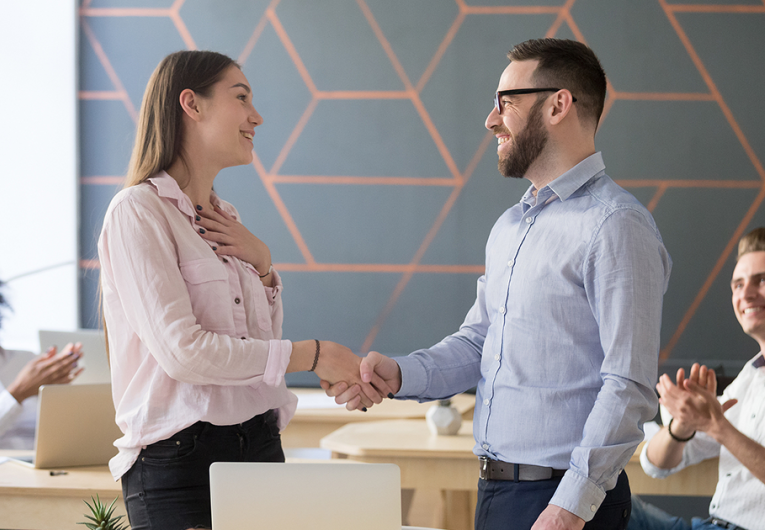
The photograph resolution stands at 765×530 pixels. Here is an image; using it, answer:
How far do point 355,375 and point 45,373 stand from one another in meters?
1.49

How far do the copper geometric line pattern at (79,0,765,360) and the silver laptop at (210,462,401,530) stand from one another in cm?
286

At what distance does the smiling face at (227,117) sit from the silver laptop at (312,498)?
0.80 m

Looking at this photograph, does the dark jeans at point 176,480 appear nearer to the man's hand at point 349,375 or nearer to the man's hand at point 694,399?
the man's hand at point 349,375

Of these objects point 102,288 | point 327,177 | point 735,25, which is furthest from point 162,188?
point 735,25

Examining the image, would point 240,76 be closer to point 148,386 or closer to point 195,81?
point 195,81

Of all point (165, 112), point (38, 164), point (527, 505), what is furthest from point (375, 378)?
point (38, 164)

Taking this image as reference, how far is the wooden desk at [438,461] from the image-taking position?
2396 mm

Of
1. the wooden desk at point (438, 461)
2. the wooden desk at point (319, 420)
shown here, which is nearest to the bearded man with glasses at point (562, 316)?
the wooden desk at point (438, 461)

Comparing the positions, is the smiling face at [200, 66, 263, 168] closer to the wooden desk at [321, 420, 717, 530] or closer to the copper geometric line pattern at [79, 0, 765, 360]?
the wooden desk at [321, 420, 717, 530]

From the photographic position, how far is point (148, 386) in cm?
155

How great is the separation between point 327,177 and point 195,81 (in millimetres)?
2362

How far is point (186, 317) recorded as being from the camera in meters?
1.51

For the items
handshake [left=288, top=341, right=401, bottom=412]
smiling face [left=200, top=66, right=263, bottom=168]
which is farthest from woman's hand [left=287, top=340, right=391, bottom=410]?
smiling face [left=200, top=66, right=263, bottom=168]

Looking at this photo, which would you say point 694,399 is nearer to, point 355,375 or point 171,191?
point 355,375
